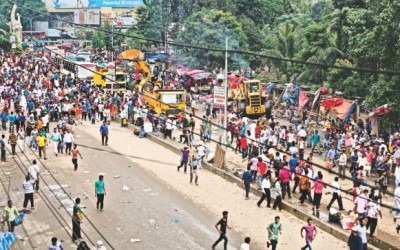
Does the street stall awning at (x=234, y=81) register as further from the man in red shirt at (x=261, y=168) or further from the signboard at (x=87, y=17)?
the signboard at (x=87, y=17)

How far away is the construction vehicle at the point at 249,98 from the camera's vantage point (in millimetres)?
33219

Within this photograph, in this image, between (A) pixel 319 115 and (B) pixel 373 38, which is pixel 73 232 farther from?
(A) pixel 319 115

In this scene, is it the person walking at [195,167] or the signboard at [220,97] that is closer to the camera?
the person walking at [195,167]

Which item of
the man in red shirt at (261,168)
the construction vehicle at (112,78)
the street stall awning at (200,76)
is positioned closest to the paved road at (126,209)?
the man in red shirt at (261,168)

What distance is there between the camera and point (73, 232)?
1498cm

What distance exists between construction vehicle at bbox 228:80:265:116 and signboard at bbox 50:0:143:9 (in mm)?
84965

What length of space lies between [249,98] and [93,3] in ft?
306

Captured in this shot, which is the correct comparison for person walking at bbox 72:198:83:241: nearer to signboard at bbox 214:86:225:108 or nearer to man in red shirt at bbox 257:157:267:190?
man in red shirt at bbox 257:157:267:190

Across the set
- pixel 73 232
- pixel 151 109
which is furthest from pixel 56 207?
pixel 151 109

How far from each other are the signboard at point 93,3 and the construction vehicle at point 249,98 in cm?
8496

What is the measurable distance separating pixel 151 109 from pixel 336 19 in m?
11.3

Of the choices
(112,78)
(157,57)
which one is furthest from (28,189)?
(157,57)

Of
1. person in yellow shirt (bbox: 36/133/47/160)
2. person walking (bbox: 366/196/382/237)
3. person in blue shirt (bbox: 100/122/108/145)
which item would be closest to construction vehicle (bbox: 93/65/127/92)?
person in blue shirt (bbox: 100/122/108/145)

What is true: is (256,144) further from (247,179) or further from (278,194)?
(278,194)
